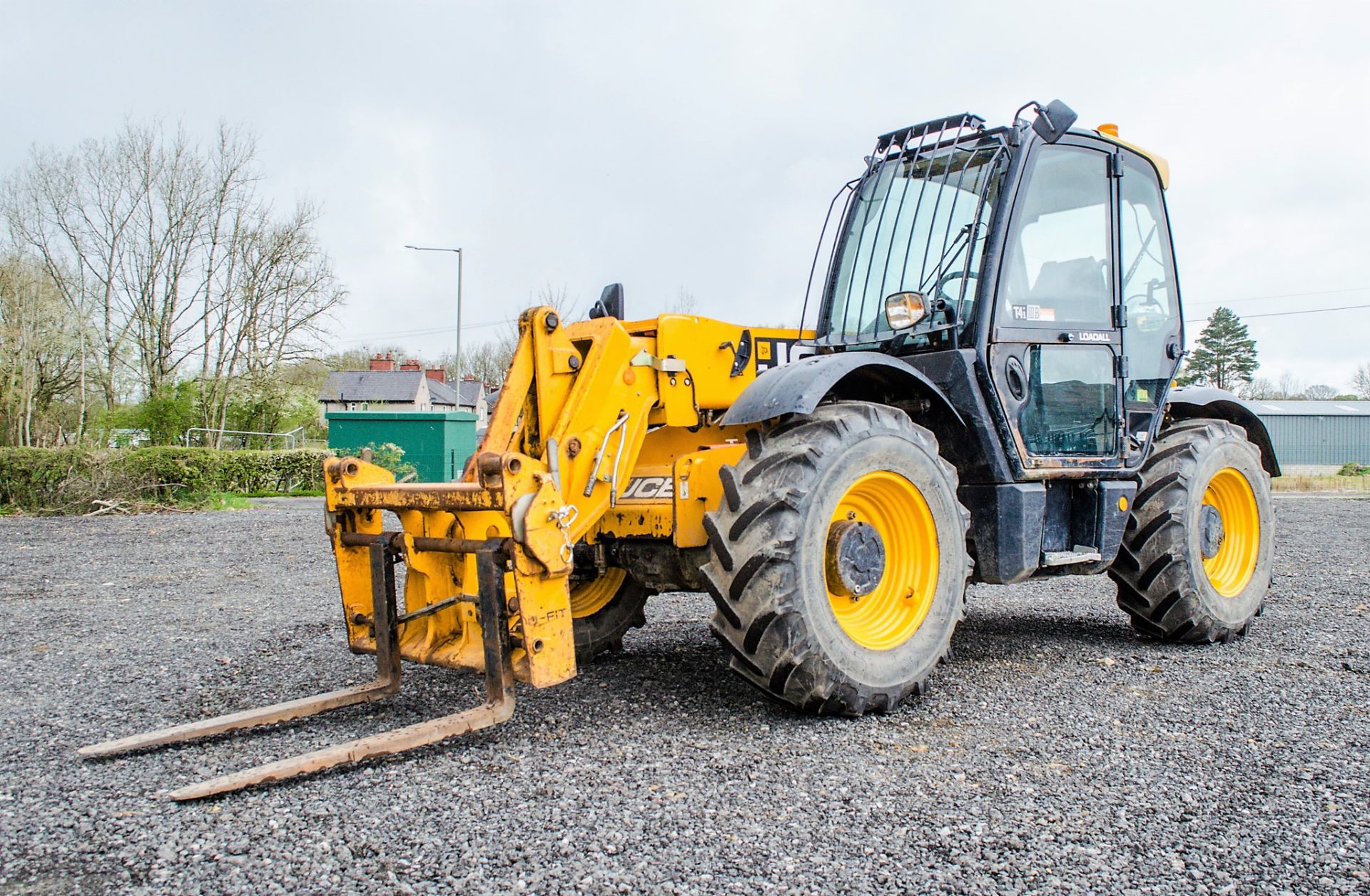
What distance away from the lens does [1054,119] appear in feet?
17.4

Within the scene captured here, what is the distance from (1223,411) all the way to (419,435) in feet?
58.1

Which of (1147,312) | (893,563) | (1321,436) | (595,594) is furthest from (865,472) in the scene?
(1321,436)

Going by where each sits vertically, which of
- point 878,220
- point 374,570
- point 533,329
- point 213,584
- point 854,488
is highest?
point 878,220

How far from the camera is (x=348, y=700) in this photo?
425cm

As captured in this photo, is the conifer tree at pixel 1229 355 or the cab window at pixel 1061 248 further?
the conifer tree at pixel 1229 355

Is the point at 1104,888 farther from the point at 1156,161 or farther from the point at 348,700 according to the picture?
the point at 1156,161

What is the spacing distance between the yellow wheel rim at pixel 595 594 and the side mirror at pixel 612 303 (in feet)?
4.52

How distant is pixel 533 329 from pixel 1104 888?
9.59 feet

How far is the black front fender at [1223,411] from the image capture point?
6.55 meters

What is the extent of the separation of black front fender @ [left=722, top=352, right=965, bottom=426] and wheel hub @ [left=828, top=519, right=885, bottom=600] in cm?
58

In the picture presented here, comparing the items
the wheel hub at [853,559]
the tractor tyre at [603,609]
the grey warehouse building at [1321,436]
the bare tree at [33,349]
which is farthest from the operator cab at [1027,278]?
the grey warehouse building at [1321,436]

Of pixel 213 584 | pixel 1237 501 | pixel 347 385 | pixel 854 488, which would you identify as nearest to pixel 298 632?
pixel 213 584

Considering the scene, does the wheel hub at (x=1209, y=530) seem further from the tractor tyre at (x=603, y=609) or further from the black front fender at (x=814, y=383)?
the tractor tyre at (x=603, y=609)

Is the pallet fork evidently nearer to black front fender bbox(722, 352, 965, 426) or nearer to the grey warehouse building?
black front fender bbox(722, 352, 965, 426)
